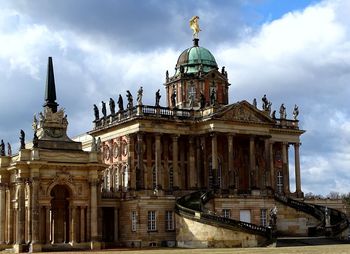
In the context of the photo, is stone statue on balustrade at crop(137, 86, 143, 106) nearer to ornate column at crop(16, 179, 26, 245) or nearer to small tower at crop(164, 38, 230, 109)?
small tower at crop(164, 38, 230, 109)

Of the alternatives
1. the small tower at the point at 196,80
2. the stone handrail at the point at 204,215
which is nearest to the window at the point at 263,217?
the stone handrail at the point at 204,215

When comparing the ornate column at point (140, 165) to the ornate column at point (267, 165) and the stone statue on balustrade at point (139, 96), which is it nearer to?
the stone statue on balustrade at point (139, 96)

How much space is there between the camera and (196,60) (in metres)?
85.6

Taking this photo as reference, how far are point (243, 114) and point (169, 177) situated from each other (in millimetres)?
10123

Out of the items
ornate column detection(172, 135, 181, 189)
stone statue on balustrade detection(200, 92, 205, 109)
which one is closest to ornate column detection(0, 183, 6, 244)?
ornate column detection(172, 135, 181, 189)

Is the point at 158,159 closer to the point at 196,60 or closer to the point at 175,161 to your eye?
the point at 175,161

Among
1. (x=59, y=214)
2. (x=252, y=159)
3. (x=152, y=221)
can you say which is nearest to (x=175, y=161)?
(x=152, y=221)

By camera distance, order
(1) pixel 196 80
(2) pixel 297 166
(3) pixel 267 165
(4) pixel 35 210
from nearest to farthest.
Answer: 1. (4) pixel 35 210
2. (3) pixel 267 165
3. (1) pixel 196 80
4. (2) pixel 297 166

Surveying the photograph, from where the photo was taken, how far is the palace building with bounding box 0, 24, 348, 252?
211 ft

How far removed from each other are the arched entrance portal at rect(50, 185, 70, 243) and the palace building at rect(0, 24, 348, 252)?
0.30 feet

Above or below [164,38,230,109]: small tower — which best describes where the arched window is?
below

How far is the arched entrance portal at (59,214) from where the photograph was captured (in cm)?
6762

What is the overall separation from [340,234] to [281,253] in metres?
26.7

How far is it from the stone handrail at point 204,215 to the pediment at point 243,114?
8.46m
